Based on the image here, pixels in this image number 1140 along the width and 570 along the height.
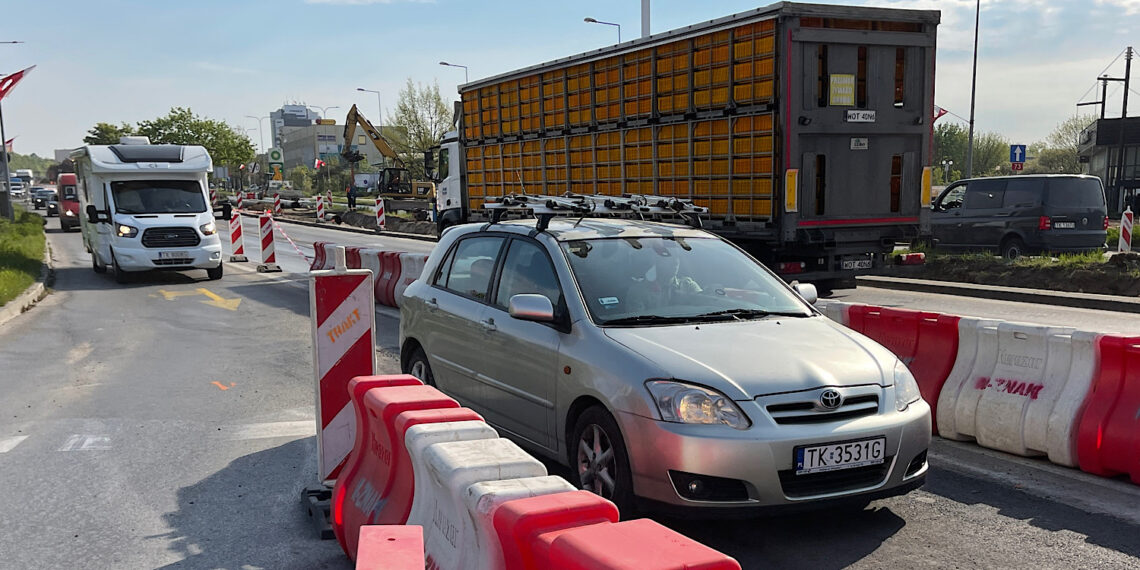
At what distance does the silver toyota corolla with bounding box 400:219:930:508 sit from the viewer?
160 inches

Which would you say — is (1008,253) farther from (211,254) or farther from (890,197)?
(211,254)

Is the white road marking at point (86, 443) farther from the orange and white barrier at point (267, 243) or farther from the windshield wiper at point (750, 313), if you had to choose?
the orange and white barrier at point (267, 243)

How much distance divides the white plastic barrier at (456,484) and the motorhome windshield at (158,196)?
16.3 meters

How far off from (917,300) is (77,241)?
28.7m

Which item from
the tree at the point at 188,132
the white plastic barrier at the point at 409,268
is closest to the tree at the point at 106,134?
the tree at the point at 188,132

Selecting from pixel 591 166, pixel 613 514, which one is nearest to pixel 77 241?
pixel 591 166

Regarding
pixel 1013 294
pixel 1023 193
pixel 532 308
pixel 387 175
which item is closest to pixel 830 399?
pixel 532 308

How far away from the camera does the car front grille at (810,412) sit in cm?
408

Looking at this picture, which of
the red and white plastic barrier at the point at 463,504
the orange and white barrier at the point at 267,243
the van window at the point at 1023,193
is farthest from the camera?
the orange and white barrier at the point at 267,243

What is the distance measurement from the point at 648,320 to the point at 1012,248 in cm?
1441

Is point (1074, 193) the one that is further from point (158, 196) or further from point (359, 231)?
point (359, 231)

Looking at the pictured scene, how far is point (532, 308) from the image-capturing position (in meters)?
4.82

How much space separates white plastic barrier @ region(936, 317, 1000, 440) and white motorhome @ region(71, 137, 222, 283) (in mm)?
14817

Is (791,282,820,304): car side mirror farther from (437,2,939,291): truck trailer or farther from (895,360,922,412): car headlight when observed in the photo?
(437,2,939,291): truck trailer
